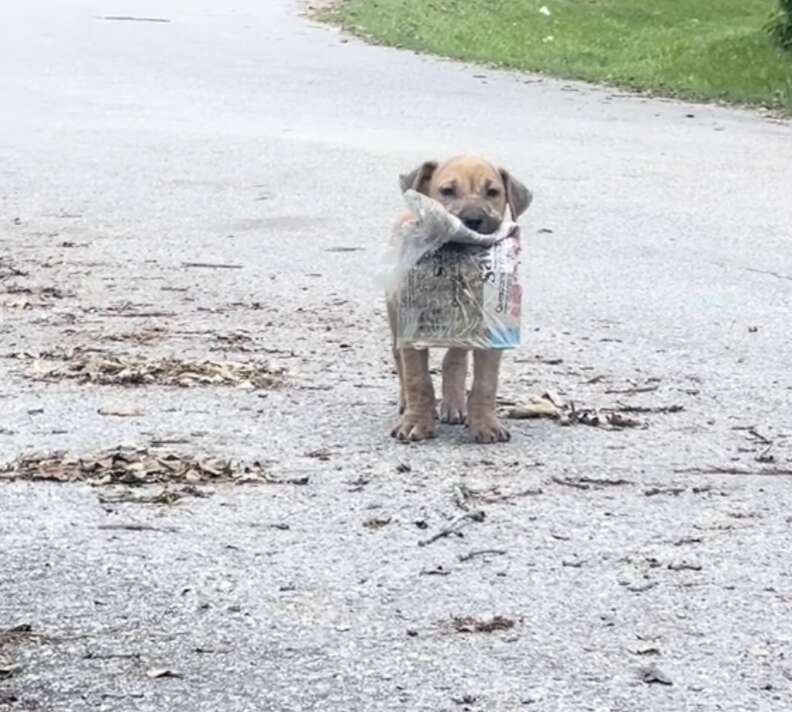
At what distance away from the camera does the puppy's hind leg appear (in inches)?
224

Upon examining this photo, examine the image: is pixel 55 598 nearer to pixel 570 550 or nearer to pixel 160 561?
pixel 160 561

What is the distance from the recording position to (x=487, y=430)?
546cm

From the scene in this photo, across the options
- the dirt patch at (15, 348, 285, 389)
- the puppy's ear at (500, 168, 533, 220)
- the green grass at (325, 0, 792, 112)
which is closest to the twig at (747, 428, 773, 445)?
the puppy's ear at (500, 168, 533, 220)

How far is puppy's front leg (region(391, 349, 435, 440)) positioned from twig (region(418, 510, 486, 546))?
76 centimetres

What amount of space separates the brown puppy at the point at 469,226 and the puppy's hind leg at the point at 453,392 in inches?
3.3

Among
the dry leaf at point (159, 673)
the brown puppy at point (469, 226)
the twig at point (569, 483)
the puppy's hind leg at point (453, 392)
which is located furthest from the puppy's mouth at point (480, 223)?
the dry leaf at point (159, 673)

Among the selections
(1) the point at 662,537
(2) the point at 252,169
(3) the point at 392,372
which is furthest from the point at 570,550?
(2) the point at 252,169

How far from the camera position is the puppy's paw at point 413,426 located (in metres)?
5.46

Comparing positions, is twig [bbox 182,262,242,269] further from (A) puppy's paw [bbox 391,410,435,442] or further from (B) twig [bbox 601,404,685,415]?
(A) puppy's paw [bbox 391,410,435,442]

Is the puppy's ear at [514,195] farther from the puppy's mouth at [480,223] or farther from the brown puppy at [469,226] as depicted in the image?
the puppy's mouth at [480,223]

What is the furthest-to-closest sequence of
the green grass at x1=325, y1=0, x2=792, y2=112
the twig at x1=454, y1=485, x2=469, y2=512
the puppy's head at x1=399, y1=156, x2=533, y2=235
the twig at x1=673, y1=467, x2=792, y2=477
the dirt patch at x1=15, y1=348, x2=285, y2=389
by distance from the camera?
1. the green grass at x1=325, y1=0, x2=792, y2=112
2. the dirt patch at x1=15, y1=348, x2=285, y2=389
3. the puppy's head at x1=399, y1=156, x2=533, y2=235
4. the twig at x1=673, y1=467, x2=792, y2=477
5. the twig at x1=454, y1=485, x2=469, y2=512

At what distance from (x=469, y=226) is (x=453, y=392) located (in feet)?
2.08

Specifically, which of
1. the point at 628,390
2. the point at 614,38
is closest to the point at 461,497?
the point at 628,390

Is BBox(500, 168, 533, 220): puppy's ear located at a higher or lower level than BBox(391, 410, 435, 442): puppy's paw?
higher
